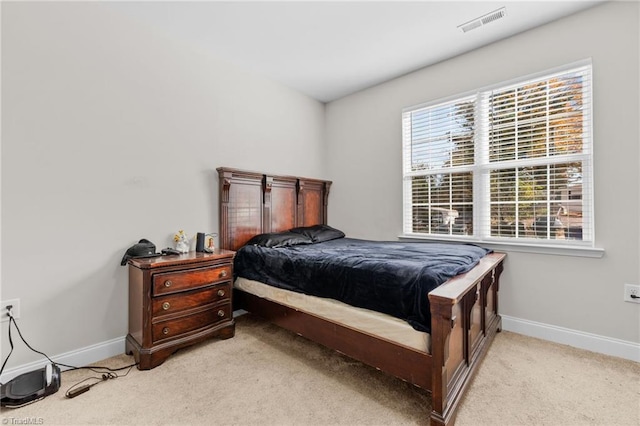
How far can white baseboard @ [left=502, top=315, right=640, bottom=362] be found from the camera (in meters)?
2.01

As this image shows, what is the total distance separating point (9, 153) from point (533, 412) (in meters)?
3.36

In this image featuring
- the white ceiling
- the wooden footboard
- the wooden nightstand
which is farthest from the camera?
the white ceiling

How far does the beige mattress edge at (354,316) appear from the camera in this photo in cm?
146

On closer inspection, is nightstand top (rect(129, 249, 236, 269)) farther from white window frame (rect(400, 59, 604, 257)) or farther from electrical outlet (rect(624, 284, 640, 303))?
electrical outlet (rect(624, 284, 640, 303))

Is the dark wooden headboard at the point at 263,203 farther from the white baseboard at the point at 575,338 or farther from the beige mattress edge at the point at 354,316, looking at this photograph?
the white baseboard at the point at 575,338

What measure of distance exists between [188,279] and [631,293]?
3.23 metres

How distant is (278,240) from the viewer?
2.80 metres

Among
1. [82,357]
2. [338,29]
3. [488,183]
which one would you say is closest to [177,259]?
[82,357]

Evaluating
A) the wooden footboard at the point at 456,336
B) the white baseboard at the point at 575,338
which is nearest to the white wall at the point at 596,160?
the white baseboard at the point at 575,338

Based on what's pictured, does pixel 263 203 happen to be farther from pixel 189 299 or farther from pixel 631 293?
pixel 631 293

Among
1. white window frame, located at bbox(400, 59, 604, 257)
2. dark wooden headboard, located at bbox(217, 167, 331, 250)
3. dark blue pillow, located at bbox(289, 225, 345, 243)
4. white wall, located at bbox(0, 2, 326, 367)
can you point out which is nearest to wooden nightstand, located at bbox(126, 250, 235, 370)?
white wall, located at bbox(0, 2, 326, 367)

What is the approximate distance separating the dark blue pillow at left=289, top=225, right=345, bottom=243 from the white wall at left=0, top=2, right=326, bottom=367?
95 centimetres

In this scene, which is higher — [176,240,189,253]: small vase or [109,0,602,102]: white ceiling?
[109,0,602,102]: white ceiling

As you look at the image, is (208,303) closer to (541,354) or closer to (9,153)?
(9,153)
